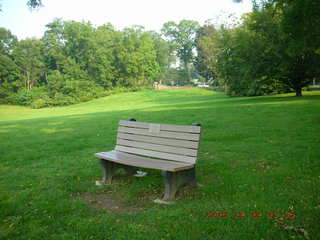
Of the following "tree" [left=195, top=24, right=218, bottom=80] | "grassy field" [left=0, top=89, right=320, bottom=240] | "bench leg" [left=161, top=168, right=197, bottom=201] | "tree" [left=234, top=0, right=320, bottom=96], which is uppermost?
"tree" [left=195, top=24, right=218, bottom=80]

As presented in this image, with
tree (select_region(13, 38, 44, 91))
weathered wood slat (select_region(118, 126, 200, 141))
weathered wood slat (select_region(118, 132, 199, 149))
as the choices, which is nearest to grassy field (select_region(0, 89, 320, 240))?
weathered wood slat (select_region(118, 132, 199, 149))

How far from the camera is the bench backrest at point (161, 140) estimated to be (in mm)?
4617

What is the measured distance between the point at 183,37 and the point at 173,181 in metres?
86.4

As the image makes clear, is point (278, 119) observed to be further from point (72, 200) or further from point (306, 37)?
point (72, 200)

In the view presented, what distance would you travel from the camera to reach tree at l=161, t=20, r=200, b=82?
283ft

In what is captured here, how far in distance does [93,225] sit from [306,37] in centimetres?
1339

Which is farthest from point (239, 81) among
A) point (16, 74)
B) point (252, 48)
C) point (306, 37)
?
point (16, 74)

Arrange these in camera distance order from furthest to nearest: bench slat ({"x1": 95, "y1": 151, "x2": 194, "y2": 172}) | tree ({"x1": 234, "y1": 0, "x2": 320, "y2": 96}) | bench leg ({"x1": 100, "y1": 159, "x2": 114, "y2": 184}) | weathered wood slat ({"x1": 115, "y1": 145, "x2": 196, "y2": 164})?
tree ({"x1": 234, "y1": 0, "x2": 320, "y2": 96}) < bench leg ({"x1": 100, "y1": 159, "x2": 114, "y2": 184}) < weathered wood slat ({"x1": 115, "y1": 145, "x2": 196, "y2": 164}) < bench slat ({"x1": 95, "y1": 151, "x2": 194, "y2": 172})

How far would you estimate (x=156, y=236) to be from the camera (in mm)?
3322

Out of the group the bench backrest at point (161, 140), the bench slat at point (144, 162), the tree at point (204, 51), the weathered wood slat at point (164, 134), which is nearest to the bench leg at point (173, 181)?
the bench slat at point (144, 162)

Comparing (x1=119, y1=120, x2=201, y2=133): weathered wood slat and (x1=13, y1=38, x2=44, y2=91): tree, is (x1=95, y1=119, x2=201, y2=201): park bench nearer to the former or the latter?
(x1=119, y1=120, x2=201, y2=133): weathered wood slat
